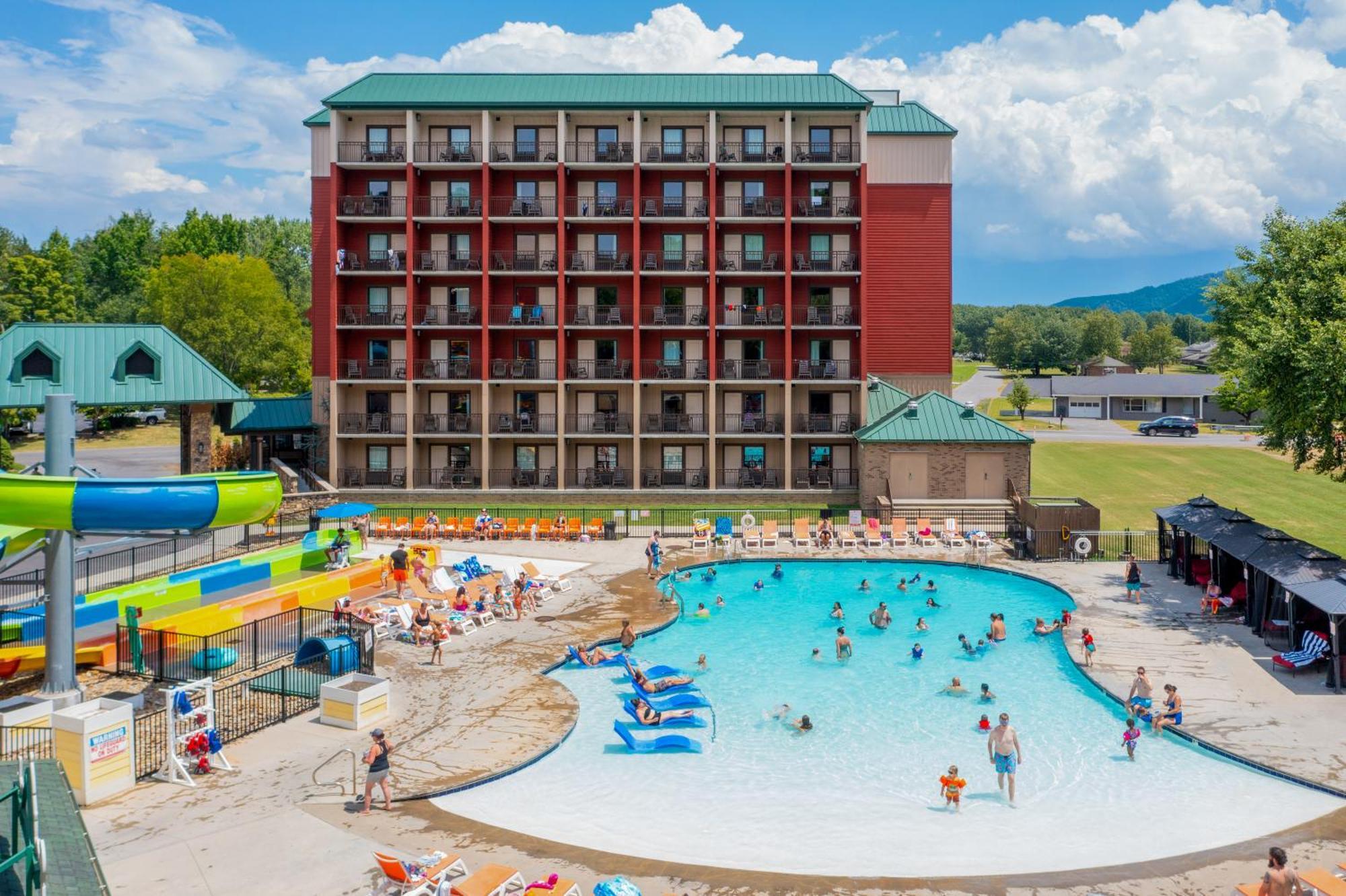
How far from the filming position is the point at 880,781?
1769cm

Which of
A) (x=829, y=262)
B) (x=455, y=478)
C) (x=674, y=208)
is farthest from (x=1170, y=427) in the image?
(x=455, y=478)

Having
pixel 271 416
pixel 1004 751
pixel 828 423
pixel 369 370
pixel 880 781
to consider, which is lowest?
pixel 880 781

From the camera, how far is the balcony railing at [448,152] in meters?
48.6

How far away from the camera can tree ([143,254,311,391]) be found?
220 feet

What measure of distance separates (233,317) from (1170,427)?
255ft

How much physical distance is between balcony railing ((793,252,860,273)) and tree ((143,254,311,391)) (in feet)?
140

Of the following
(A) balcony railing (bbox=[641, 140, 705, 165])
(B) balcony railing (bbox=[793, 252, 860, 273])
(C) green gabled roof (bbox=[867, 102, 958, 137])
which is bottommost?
(B) balcony railing (bbox=[793, 252, 860, 273])

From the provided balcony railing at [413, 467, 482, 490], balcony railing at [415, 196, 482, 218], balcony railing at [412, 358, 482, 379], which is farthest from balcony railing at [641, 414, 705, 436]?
balcony railing at [415, 196, 482, 218]

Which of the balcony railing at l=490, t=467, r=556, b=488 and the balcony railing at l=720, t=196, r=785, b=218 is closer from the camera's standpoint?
the balcony railing at l=720, t=196, r=785, b=218

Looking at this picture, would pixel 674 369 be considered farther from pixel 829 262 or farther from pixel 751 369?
Result: pixel 829 262

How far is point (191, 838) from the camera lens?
1383 cm

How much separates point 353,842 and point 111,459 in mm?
62194

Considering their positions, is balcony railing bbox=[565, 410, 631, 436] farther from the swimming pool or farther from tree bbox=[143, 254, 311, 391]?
tree bbox=[143, 254, 311, 391]

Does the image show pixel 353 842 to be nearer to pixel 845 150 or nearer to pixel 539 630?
pixel 539 630
